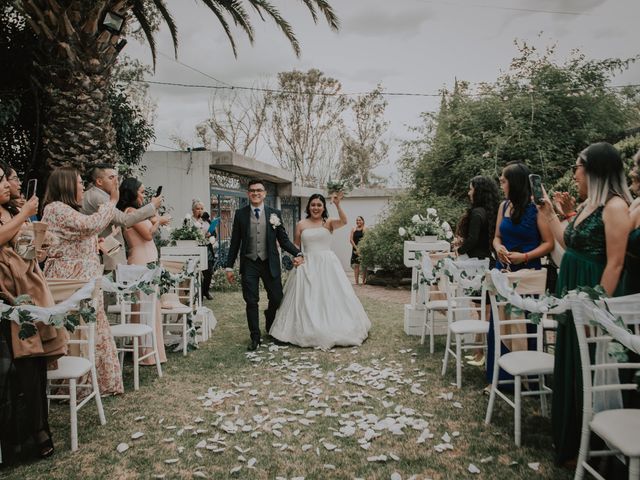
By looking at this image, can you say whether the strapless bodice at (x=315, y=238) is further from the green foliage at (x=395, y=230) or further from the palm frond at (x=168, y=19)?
the green foliage at (x=395, y=230)

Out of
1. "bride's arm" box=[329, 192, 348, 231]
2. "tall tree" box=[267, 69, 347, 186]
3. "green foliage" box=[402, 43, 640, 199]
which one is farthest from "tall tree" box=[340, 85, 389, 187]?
"bride's arm" box=[329, 192, 348, 231]

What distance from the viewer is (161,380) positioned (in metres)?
5.21

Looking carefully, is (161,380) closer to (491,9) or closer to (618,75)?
(491,9)

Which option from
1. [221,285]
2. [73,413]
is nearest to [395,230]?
[221,285]

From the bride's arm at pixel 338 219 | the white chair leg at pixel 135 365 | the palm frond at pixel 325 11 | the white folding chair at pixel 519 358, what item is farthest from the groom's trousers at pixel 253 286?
the palm frond at pixel 325 11

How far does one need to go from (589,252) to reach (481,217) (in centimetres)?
250

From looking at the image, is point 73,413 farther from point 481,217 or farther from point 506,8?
point 506,8

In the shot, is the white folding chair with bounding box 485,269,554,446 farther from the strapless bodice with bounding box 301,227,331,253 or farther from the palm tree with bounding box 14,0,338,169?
the palm tree with bounding box 14,0,338,169

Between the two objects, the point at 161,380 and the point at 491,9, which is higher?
the point at 491,9

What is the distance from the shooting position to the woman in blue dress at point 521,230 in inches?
174

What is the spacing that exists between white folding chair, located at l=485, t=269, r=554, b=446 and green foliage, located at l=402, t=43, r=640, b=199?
8.86m

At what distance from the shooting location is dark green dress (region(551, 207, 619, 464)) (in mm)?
3035

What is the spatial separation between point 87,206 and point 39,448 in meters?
2.43

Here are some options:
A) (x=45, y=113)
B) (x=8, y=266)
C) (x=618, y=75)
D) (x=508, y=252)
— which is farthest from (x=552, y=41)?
(x=8, y=266)
